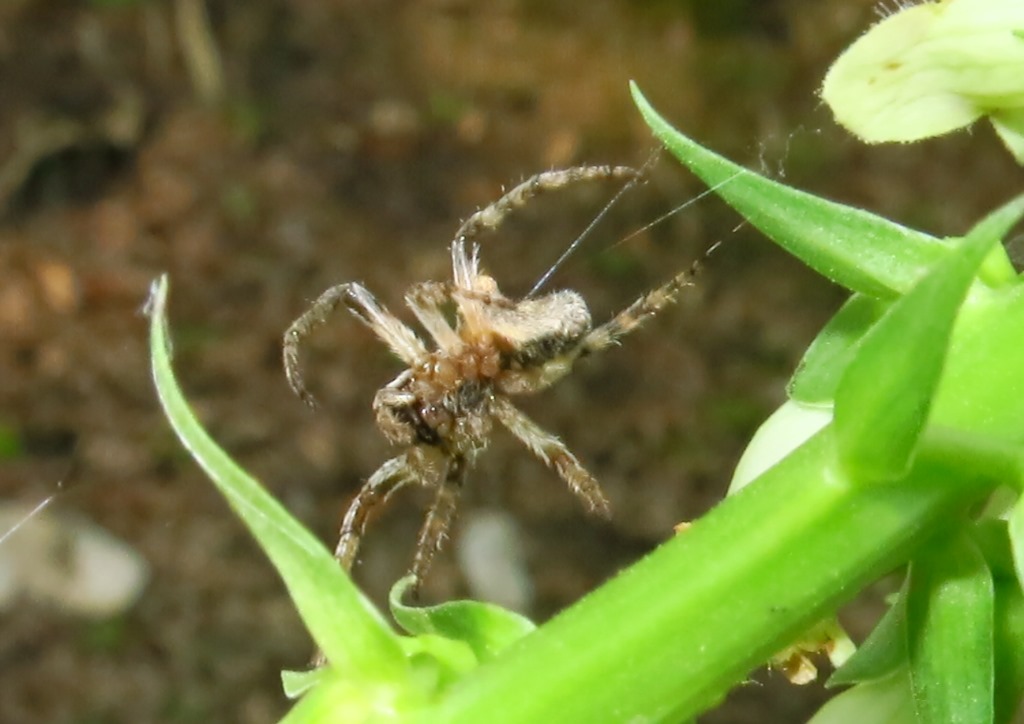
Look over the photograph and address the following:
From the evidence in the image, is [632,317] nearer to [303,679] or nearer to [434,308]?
[434,308]

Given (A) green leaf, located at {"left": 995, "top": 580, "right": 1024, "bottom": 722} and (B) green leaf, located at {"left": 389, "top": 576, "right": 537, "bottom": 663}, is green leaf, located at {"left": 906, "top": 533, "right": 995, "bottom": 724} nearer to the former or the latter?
(A) green leaf, located at {"left": 995, "top": 580, "right": 1024, "bottom": 722}

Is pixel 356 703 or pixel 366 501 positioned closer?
pixel 356 703

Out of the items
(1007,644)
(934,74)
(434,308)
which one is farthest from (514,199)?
(1007,644)

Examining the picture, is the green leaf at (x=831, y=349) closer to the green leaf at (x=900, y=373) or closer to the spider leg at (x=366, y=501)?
the green leaf at (x=900, y=373)

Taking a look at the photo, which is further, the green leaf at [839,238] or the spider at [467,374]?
the spider at [467,374]

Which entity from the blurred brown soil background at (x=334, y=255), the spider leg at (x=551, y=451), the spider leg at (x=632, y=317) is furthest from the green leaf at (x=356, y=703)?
the blurred brown soil background at (x=334, y=255)

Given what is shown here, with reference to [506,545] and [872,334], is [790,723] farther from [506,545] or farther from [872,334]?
[872,334]
